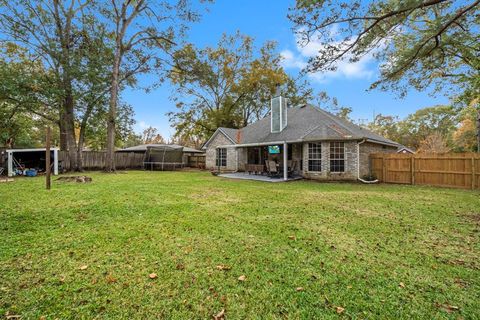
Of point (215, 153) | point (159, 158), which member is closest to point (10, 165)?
point (159, 158)

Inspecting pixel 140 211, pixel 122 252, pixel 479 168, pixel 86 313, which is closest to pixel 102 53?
pixel 140 211

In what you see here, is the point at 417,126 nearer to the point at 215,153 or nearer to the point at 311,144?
the point at 311,144

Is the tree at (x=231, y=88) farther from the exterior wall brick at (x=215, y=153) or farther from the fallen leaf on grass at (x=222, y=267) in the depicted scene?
the fallen leaf on grass at (x=222, y=267)

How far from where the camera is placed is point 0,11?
1388 centimetres

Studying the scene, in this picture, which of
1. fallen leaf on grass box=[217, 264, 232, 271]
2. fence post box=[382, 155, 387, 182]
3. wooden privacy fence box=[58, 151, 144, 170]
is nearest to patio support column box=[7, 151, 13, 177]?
wooden privacy fence box=[58, 151, 144, 170]

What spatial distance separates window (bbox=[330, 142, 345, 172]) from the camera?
495 inches

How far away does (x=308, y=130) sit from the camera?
14141mm

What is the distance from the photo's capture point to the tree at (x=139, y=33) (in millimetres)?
16297

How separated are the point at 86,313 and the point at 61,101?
1902 centimetres

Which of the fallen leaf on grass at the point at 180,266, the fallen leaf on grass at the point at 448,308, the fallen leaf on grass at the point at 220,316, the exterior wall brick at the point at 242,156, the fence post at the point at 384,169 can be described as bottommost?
the fallen leaf on grass at the point at 448,308

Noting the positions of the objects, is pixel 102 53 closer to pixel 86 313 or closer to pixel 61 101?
pixel 61 101

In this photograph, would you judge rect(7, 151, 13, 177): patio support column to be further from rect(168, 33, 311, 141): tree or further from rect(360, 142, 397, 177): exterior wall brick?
rect(360, 142, 397, 177): exterior wall brick

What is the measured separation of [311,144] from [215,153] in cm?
996

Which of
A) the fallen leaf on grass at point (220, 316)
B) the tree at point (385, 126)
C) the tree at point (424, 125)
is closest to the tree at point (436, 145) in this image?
the tree at point (424, 125)
